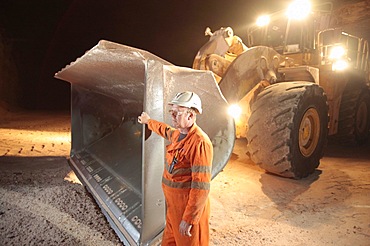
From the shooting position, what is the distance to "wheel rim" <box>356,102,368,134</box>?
8.05m

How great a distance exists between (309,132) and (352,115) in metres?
3.16

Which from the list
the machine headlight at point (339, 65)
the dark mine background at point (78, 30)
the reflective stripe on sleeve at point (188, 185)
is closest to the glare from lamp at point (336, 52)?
the machine headlight at point (339, 65)

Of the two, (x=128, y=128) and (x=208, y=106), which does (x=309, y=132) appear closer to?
(x=208, y=106)

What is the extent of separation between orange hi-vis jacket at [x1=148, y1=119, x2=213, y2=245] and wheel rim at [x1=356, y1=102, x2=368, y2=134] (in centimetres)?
723

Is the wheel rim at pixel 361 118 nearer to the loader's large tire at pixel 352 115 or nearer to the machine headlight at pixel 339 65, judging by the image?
the loader's large tire at pixel 352 115

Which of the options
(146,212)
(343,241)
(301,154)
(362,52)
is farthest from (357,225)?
(362,52)

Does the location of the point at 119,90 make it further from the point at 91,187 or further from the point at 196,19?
the point at 196,19

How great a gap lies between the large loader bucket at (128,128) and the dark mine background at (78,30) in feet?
35.2

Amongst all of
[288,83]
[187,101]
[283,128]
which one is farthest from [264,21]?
[187,101]

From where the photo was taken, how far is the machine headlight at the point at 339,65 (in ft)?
21.0

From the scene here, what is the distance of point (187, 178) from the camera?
2.09 m

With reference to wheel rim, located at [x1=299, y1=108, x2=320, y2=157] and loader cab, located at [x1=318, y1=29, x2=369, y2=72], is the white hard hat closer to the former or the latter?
wheel rim, located at [x1=299, y1=108, x2=320, y2=157]

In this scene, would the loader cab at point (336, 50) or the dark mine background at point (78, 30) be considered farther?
the dark mine background at point (78, 30)

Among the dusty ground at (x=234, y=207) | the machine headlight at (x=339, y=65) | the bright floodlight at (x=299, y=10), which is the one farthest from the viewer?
the machine headlight at (x=339, y=65)
